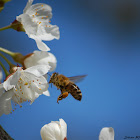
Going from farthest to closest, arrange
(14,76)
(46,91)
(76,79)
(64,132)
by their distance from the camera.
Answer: (76,79)
(46,91)
(64,132)
(14,76)

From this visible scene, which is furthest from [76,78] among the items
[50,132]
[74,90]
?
[50,132]

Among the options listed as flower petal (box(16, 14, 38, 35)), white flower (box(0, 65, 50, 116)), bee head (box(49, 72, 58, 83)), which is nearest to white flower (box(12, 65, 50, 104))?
white flower (box(0, 65, 50, 116))

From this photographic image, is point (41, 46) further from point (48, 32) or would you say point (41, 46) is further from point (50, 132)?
point (50, 132)

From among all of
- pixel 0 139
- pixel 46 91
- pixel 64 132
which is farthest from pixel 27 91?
pixel 0 139

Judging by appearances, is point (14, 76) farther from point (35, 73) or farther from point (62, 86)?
point (62, 86)

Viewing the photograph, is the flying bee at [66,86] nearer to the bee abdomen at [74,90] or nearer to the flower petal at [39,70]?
the bee abdomen at [74,90]

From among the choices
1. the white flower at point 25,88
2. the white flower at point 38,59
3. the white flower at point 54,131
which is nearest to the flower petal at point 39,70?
the white flower at point 25,88
